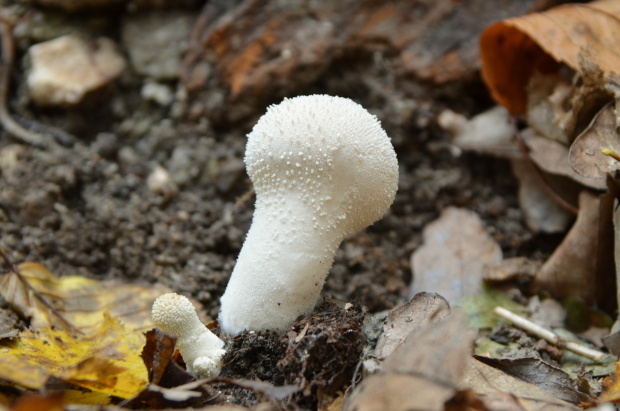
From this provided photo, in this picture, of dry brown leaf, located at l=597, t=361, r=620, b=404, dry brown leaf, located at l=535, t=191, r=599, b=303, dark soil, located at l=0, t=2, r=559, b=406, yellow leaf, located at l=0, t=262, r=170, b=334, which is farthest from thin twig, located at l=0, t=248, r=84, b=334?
dry brown leaf, located at l=535, t=191, r=599, b=303

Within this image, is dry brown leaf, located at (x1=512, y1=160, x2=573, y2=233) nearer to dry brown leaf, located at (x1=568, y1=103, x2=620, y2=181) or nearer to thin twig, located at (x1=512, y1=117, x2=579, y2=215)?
thin twig, located at (x1=512, y1=117, x2=579, y2=215)

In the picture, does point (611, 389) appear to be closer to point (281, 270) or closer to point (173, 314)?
point (281, 270)

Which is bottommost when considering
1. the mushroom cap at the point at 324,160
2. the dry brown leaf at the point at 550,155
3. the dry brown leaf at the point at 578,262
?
the dry brown leaf at the point at 578,262

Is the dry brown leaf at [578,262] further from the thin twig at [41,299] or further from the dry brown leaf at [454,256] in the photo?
the thin twig at [41,299]

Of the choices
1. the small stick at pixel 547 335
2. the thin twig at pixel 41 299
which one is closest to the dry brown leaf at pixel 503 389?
the small stick at pixel 547 335

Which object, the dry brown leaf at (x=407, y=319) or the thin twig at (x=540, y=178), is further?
the thin twig at (x=540, y=178)

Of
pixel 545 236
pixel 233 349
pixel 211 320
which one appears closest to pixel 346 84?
pixel 545 236

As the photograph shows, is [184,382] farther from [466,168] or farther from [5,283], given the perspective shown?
[466,168]
